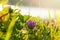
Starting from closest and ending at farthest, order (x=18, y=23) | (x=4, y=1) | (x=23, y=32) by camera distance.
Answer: (x=4, y=1), (x=23, y=32), (x=18, y=23)

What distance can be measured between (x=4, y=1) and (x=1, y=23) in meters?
0.17

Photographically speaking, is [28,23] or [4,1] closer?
[4,1]

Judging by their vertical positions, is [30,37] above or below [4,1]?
below

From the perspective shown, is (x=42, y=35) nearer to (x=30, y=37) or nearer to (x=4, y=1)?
(x=30, y=37)

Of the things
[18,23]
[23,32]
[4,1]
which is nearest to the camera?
[4,1]

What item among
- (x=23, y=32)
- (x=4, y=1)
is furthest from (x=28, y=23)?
(x=4, y=1)

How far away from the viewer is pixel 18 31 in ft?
2.60

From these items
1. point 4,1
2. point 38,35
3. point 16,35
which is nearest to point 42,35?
point 38,35

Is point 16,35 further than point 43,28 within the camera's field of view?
No

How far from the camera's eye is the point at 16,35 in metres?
0.75

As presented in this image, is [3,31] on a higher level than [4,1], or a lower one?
lower

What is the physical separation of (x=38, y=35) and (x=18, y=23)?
14cm

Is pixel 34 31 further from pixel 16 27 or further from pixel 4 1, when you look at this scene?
pixel 4 1

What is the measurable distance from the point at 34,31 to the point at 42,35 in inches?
2.1
